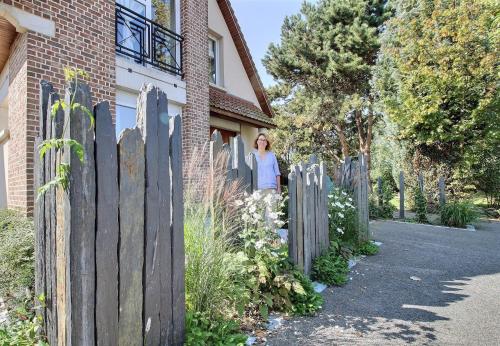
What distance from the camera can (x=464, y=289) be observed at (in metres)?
3.97

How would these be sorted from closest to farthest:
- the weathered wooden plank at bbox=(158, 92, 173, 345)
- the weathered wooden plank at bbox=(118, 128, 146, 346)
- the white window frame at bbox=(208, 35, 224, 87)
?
the weathered wooden plank at bbox=(118, 128, 146, 346) → the weathered wooden plank at bbox=(158, 92, 173, 345) → the white window frame at bbox=(208, 35, 224, 87)

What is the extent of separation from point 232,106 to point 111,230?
7.86 meters

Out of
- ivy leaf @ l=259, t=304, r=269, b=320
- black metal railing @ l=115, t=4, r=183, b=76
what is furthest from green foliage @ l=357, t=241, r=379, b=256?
black metal railing @ l=115, t=4, r=183, b=76

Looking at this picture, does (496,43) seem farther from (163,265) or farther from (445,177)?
(163,265)

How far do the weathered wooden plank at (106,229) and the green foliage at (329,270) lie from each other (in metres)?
2.73

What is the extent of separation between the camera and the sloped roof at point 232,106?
869 cm

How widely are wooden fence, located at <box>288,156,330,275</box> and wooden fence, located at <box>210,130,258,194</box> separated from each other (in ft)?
1.60

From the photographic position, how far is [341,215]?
4.87m

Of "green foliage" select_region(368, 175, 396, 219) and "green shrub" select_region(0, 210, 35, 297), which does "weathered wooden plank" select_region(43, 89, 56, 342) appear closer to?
"green shrub" select_region(0, 210, 35, 297)

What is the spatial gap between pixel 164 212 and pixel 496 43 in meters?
12.7

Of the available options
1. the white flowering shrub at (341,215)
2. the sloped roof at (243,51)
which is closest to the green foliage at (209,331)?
the white flowering shrub at (341,215)

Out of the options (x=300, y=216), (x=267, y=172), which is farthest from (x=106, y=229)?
(x=267, y=172)

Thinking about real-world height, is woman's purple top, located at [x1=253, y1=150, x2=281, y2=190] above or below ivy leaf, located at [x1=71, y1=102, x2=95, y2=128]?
below

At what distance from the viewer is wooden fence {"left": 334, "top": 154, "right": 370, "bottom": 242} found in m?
5.70
